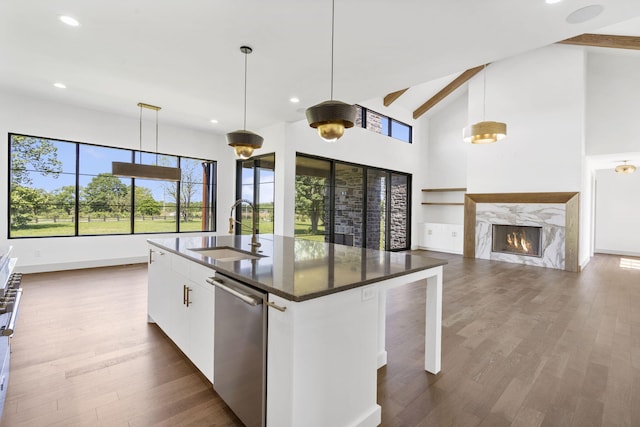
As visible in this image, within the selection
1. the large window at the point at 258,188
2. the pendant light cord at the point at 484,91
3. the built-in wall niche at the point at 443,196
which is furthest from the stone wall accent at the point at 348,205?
the pendant light cord at the point at 484,91

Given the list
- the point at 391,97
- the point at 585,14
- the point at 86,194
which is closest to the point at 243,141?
the point at 585,14

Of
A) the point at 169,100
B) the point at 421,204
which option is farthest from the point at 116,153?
the point at 421,204

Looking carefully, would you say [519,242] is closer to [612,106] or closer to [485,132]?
[485,132]

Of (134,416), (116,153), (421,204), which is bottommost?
(134,416)

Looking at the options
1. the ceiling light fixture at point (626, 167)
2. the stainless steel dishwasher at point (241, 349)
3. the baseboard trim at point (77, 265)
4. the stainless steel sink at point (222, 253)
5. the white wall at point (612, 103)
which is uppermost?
A: the white wall at point (612, 103)

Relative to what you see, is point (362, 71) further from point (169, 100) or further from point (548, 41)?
point (169, 100)

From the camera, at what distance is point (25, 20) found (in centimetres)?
285

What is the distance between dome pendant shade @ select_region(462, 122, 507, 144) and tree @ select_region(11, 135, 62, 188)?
7.63m

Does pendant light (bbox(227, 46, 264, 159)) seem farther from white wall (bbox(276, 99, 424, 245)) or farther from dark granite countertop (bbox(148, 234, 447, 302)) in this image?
white wall (bbox(276, 99, 424, 245))

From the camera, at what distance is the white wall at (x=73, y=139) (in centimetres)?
498

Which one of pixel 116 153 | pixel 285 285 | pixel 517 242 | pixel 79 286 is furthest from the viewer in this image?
pixel 517 242

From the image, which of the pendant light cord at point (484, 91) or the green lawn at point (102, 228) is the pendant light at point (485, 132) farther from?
the green lawn at point (102, 228)

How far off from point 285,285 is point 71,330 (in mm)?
2875

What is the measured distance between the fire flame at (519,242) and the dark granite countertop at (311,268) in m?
6.22
